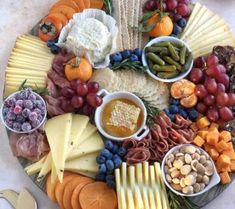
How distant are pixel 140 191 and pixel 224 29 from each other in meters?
0.68

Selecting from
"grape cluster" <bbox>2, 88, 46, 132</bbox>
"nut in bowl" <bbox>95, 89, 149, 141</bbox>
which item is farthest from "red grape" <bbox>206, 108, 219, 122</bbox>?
"grape cluster" <bbox>2, 88, 46, 132</bbox>

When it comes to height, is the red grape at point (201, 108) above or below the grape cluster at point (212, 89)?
below

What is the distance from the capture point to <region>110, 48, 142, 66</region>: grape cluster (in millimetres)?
1932

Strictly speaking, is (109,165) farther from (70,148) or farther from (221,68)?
(221,68)

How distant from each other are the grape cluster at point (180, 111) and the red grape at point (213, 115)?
1.6 inches

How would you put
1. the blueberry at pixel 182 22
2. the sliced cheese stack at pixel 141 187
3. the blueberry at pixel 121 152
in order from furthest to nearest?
1. the blueberry at pixel 182 22
2. the blueberry at pixel 121 152
3. the sliced cheese stack at pixel 141 187

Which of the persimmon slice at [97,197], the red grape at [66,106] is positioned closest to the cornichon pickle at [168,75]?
the red grape at [66,106]

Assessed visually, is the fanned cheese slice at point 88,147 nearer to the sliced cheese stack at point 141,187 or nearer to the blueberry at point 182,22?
the sliced cheese stack at point 141,187

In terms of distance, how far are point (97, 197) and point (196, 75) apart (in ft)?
1.79

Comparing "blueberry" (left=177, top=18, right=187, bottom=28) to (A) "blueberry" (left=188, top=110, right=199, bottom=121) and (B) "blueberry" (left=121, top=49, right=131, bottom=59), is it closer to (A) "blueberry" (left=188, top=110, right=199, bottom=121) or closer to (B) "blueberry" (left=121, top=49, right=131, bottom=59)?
(B) "blueberry" (left=121, top=49, right=131, bottom=59)

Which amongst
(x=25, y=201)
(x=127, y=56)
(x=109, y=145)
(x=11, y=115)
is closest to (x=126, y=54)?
(x=127, y=56)

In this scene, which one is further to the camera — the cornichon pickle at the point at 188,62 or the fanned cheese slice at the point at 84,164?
the cornichon pickle at the point at 188,62

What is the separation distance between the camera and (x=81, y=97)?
1.87m

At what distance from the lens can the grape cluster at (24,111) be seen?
182 cm
